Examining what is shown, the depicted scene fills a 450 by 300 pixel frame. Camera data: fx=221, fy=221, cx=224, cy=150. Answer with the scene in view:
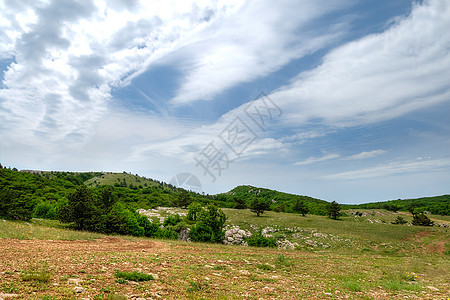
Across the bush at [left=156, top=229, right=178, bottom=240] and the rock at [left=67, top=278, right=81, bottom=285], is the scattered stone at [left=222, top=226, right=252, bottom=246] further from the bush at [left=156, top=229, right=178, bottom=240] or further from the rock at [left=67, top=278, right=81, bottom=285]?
the rock at [left=67, top=278, right=81, bottom=285]

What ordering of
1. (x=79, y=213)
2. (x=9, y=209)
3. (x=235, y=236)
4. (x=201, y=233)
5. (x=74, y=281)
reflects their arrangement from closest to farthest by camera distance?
Answer: (x=74, y=281) → (x=9, y=209) → (x=79, y=213) → (x=201, y=233) → (x=235, y=236)

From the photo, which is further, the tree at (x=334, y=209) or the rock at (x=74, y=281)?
the tree at (x=334, y=209)

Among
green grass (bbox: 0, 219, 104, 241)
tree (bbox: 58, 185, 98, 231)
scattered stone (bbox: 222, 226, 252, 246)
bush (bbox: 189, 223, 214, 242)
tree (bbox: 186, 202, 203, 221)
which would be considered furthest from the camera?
tree (bbox: 186, 202, 203, 221)

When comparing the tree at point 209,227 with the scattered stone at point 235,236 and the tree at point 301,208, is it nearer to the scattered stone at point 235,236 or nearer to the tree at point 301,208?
the scattered stone at point 235,236

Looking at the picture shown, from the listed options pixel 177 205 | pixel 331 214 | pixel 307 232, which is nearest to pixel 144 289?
pixel 307 232

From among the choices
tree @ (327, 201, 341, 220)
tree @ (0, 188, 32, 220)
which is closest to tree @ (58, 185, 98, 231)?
tree @ (0, 188, 32, 220)

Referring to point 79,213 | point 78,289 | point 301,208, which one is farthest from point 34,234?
point 301,208

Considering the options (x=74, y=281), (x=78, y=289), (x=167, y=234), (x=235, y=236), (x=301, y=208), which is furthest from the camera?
(x=301, y=208)

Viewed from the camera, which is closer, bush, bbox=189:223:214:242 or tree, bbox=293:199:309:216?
bush, bbox=189:223:214:242

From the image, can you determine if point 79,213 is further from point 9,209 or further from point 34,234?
point 34,234

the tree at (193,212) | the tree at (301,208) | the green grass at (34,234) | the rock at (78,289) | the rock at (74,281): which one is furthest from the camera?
the tree at (301,208)

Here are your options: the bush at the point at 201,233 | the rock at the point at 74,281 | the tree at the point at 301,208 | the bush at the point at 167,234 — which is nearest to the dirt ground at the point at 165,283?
the rock at the point at 74,281

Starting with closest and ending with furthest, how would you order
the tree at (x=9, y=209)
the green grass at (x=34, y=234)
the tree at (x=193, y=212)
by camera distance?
the green grass at (x=34, y=234) → the tree at (x=9, y=209) → the tree at (x=193, y=212)

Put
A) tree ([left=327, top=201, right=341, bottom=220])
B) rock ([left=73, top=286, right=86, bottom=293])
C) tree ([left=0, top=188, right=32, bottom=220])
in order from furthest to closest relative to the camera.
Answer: tree ([left=327, top=201, right=341, bottom=220])
tree ([left=0, top=188, right=32, bottom=220])
rock ([left=73, top=286, right=86, bottom=293])
